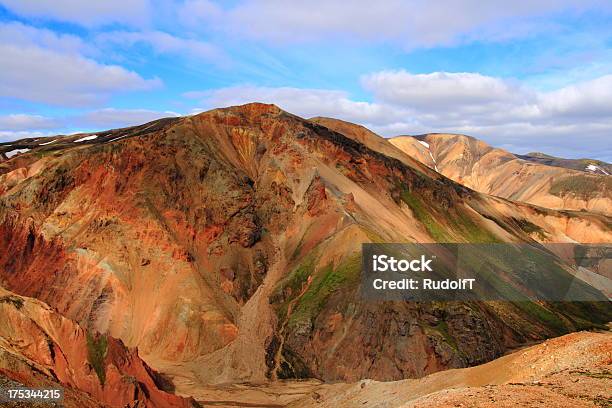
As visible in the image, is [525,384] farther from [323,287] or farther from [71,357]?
[323,287]

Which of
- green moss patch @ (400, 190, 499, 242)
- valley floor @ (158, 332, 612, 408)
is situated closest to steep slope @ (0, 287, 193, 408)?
valley floor @ (158, 332, 612, 408)

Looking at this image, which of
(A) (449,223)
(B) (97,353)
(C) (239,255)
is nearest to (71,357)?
(B) (97,353)

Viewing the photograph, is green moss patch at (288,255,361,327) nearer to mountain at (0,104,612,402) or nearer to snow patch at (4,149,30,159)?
mountain at (0,104,612,402)

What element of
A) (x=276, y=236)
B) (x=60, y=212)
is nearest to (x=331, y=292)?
(x=276, y=236)

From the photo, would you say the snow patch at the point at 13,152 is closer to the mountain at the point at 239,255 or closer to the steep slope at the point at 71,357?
the mountain at the point at 239,255

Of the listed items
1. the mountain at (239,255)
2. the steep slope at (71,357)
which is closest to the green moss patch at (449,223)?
the mountain at (239,255)
